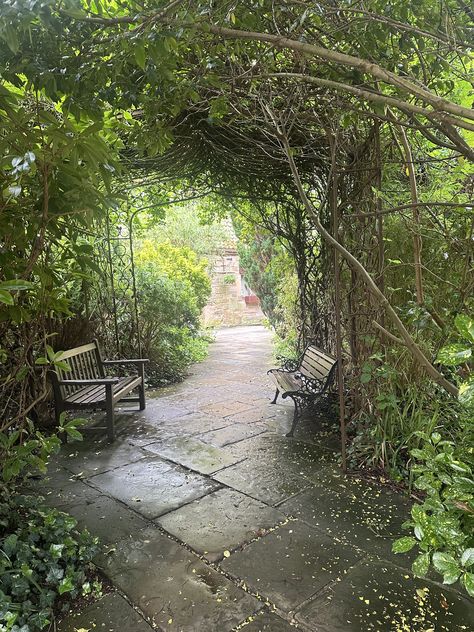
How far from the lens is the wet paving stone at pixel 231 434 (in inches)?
144

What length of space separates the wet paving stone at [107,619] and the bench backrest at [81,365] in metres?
2.21

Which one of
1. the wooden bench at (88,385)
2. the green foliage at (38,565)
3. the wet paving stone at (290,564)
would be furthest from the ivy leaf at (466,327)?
the wooden bench at (88,385)

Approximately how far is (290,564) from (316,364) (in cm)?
240

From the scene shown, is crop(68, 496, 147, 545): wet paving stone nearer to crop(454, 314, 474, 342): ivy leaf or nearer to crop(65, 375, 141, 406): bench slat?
crop(65, 375, 141, 406): bench slat

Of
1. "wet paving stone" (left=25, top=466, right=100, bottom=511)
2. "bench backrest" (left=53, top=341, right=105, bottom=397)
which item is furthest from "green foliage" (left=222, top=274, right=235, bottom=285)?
"wet paving stone" (left=25, top=466, right=100, bottom=511)

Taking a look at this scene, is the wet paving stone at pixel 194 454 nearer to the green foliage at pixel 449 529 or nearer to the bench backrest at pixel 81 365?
the bench backrest at pixel 81 365

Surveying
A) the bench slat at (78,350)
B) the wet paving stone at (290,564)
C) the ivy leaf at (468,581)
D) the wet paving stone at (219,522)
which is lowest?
the wet paving stone at (219,522)

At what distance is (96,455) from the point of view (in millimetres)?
3412

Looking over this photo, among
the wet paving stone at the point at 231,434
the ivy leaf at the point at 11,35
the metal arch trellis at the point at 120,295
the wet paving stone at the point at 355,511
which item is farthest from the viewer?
the metal arch trellis at the point at 120,295

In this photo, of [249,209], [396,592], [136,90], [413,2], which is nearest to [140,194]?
[249,209]

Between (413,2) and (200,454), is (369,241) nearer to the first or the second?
(413,2)

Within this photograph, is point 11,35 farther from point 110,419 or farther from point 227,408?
point 227,408

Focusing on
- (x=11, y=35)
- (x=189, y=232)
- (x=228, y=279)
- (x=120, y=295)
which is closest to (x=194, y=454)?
(x=11, y=35)

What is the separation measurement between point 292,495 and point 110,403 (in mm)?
1871
